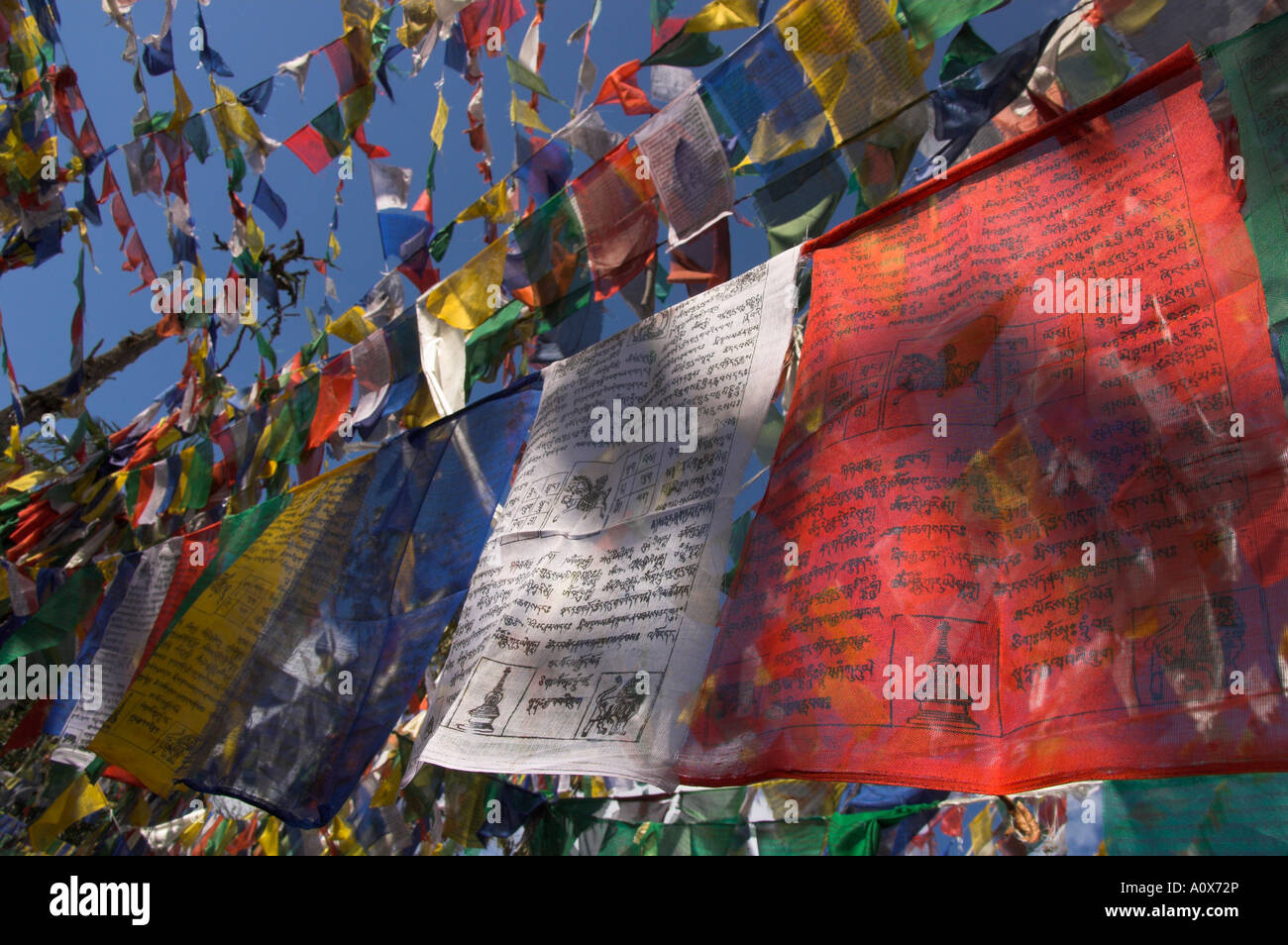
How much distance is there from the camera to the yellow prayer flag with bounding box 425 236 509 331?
3234mm

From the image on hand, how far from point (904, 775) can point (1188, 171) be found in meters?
1.11

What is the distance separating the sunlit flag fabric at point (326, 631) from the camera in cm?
262

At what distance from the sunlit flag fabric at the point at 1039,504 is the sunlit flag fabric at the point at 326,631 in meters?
1.37

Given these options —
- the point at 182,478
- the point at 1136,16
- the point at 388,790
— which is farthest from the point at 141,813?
the point at 1136,16

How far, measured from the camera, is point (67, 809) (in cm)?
470

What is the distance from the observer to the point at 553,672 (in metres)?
1.86

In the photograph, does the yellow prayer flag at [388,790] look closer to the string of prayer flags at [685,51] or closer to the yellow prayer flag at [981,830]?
the yellow prayer flag at [981,830]

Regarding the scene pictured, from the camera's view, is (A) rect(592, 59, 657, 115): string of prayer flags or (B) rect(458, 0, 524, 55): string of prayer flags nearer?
(A) rect(592, 59, 657, 115): string of prayer flags

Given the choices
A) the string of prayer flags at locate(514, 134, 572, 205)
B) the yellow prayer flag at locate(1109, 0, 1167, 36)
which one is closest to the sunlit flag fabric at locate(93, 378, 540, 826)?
the string of prayer flags at locate(514, 134, 572, 205)

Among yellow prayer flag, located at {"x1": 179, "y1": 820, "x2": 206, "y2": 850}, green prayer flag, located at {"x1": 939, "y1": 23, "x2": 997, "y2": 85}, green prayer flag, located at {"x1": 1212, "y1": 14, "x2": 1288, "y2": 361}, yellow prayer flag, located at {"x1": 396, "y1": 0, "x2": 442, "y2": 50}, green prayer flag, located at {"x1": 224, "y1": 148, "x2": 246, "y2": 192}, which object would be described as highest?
yellow prayer flag, located at {"x1": 396, "y1": 0, "x2": 442, "y2": 50}

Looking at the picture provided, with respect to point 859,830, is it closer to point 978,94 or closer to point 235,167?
point 978,94

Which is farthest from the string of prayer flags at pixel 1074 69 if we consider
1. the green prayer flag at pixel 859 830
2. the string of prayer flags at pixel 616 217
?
the green prayer flag at pixel 859 830

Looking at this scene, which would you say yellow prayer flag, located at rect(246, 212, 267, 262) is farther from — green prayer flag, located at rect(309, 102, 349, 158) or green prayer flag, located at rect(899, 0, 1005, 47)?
green prayer flag, located at rect(899, 0, 1005, 47)

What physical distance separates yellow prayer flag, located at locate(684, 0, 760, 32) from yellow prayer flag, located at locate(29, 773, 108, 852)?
190 inches
